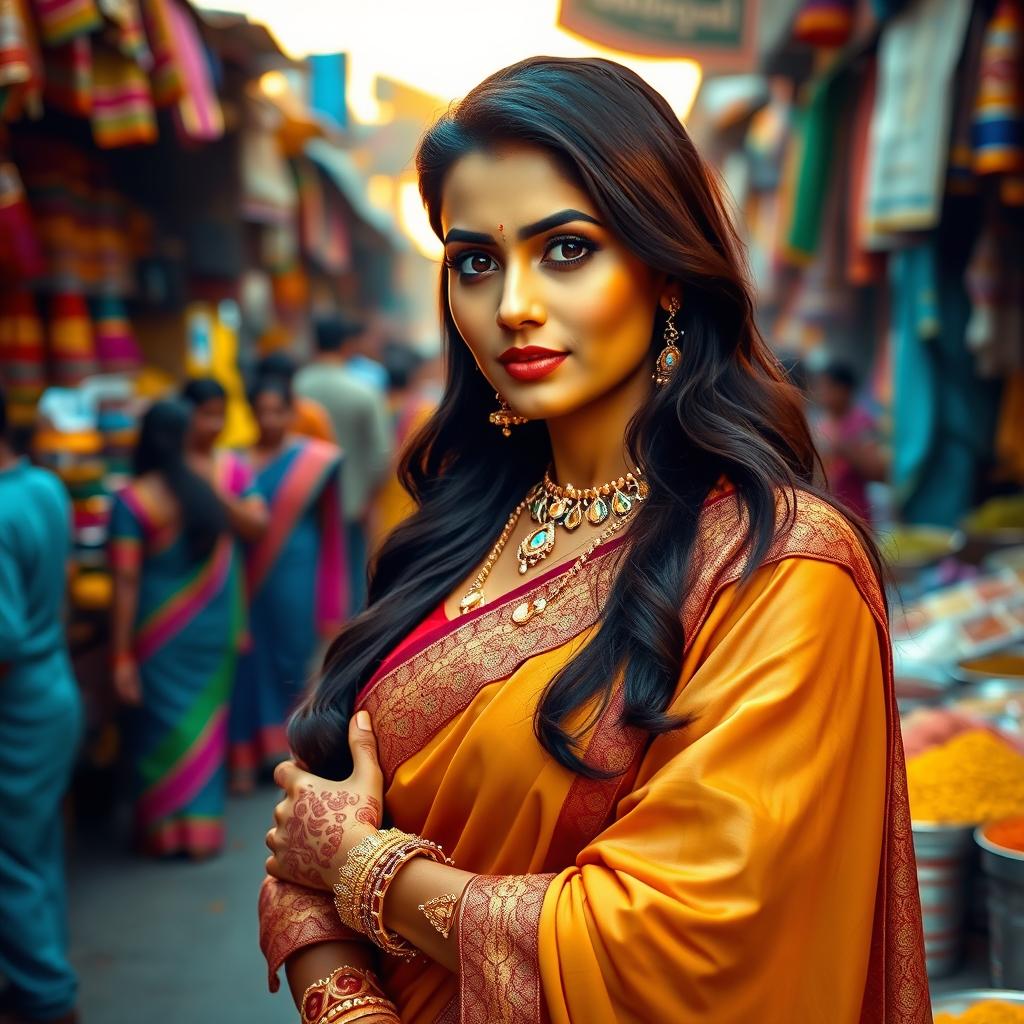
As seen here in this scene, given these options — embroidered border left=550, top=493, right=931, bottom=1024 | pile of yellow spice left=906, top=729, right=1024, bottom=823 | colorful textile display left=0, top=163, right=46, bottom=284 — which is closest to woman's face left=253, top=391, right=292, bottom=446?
colorful textile display left=0, top=163, right=46, bottom=284

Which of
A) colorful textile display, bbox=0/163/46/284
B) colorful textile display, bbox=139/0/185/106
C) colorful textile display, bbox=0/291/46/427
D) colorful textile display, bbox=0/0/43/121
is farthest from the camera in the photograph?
colorful textile display, bbox=0/291/46/427

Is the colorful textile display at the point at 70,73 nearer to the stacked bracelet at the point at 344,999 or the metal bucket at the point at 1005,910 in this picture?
the stacked bracelet at the point at 344,999

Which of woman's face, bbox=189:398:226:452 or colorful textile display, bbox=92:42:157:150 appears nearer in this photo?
colorful textile display, bbox=92:42:157:150

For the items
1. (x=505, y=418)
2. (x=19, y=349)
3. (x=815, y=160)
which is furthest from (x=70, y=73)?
(x=815, y=160)

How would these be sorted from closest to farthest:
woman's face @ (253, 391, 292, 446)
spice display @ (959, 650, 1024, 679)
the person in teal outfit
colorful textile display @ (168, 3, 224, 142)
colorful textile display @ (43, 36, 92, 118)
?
spice display @ (959, 650, 1024, 679), the person in teal outfit, colorful textile display @ (43, 36, 92, 118), colorful textile display @ (168, 3, 224, 142), woman's face @ (253, 391, 292, 446)

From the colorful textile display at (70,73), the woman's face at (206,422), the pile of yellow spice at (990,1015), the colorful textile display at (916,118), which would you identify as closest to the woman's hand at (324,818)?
the pile of yellow spice at (990,1015)

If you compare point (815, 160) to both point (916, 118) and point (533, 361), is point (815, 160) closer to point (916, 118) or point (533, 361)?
point (916, 118)

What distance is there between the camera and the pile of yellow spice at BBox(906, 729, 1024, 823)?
2.07m

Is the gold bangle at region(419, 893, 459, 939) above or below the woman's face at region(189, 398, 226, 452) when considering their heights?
above

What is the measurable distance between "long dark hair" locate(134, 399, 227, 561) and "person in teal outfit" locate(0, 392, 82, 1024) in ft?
3.44

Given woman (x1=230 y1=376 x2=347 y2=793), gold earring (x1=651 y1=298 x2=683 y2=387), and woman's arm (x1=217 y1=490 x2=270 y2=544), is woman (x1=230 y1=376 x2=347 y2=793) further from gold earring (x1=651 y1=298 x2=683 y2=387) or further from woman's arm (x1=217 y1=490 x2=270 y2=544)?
gold earring (x1=651 y1=298 x2=683 y2=387)

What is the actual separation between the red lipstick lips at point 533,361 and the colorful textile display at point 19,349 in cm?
354

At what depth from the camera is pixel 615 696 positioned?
1355 mm

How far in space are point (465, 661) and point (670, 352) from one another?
0.44 meters
